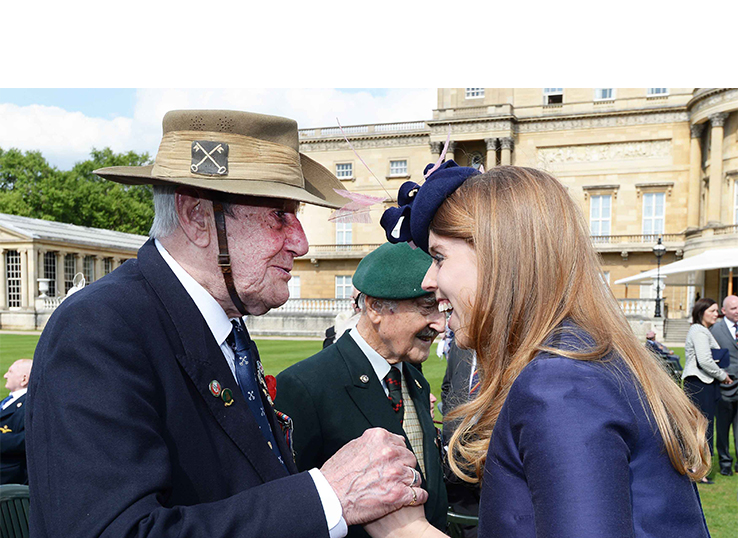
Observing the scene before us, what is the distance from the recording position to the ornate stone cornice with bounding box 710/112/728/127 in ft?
103

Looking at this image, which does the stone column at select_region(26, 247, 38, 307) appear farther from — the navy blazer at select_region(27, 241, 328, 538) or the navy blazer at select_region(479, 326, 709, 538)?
the navy blazer at select_region(479, 326, 709, 538)

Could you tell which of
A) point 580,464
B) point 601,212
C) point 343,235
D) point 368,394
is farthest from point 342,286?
point 580,464

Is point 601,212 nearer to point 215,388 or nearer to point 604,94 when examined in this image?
point 604,94

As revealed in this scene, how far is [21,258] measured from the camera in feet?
124

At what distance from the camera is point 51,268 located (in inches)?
1585

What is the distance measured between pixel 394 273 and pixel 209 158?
1.54 m

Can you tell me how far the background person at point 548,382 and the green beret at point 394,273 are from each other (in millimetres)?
A: 1282

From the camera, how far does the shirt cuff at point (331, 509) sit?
1.53 metres

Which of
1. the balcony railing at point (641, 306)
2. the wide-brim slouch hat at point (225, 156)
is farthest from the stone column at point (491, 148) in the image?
the wide-brim slouch hat at point (225, 156)

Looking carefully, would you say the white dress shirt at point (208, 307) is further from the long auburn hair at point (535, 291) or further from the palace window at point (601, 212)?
the palace window at point (601, 212)

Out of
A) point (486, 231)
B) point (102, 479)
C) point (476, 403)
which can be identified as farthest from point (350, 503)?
point (486, 231)

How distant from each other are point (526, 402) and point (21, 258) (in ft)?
141

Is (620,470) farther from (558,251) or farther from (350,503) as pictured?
(350,503)

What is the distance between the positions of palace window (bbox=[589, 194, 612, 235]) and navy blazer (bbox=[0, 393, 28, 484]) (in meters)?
35.8
